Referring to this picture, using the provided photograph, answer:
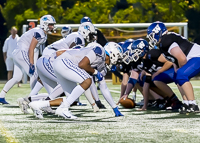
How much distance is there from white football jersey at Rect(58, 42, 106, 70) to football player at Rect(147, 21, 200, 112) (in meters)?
1.09

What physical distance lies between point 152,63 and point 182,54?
3.05ft

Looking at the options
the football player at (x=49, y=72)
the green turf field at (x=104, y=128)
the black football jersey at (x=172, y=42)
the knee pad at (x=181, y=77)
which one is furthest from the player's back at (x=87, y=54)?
the knee pad at (x=181, y=77)

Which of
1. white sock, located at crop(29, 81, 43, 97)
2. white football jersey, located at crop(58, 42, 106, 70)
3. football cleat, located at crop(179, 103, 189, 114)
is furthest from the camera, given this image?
white sock, located at crop(29, 81, 43, 97)

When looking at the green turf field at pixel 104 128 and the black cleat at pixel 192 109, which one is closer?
the green turf field at pixel 104 128

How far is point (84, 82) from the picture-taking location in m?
7.09

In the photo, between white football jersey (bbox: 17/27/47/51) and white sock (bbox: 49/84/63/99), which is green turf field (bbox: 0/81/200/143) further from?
white football jersey (bbox: 17/27/47/51)

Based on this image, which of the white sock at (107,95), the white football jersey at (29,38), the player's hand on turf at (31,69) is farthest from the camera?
the player's hand on turf at (31,69)

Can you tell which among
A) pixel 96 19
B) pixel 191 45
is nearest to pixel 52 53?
pixel 191 45

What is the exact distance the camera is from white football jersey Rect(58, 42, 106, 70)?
7020mm

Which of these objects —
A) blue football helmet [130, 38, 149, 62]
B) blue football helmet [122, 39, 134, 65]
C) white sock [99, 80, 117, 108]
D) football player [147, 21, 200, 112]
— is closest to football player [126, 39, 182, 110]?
blue football helmet [130, 38, 149, 62]

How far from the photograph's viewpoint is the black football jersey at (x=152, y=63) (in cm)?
845

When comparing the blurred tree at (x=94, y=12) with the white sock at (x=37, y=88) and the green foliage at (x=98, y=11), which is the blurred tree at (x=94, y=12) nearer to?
the green foliage at (x=98, y=11)

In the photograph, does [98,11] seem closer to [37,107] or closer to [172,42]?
→ [172,42]

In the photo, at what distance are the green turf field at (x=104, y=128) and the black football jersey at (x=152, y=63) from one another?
0.83 metres
